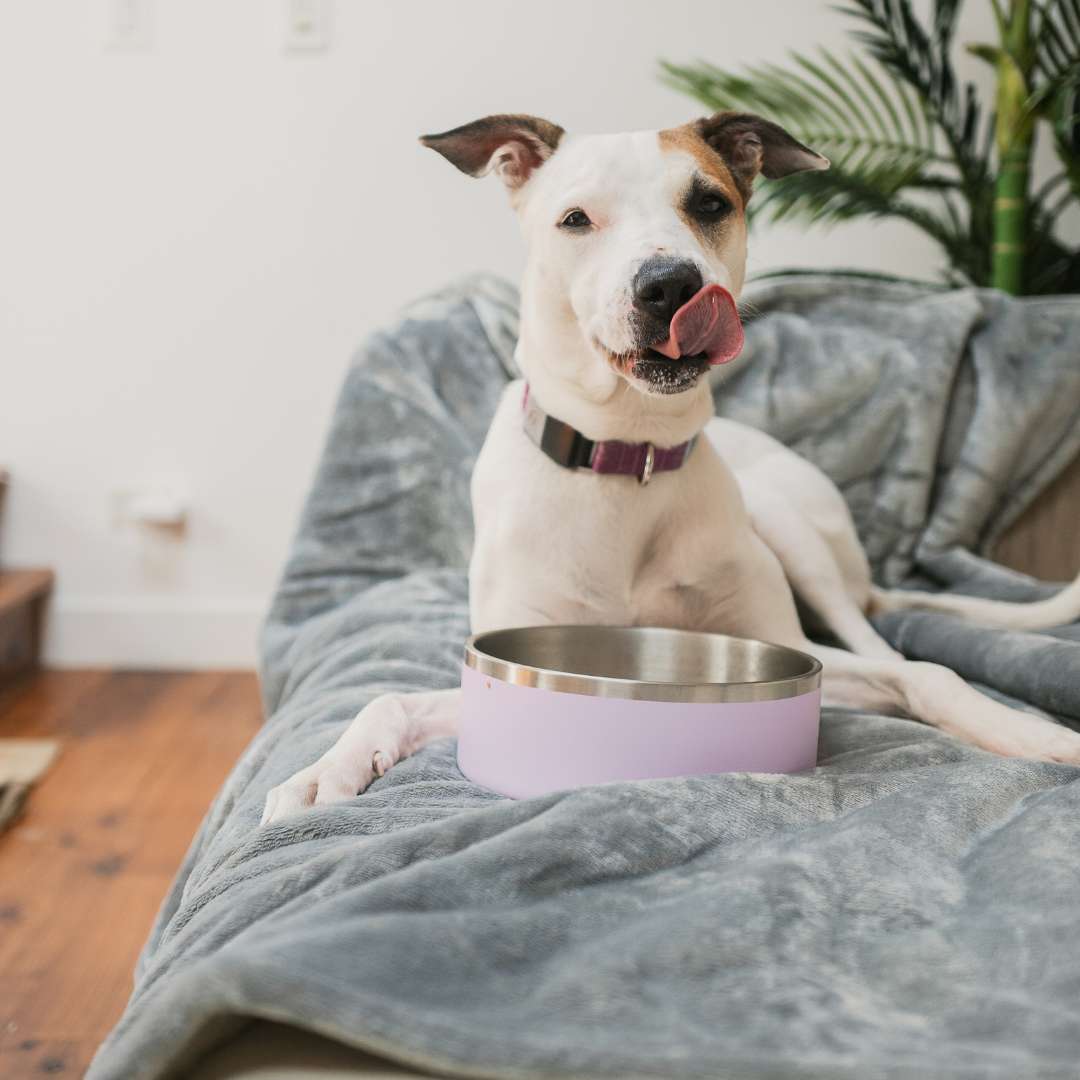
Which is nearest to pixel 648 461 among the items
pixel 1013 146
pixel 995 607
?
pixel 995 607

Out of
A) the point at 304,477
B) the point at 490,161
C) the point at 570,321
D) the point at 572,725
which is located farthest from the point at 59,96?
the point at 572,725

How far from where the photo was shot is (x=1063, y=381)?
7.30 ft

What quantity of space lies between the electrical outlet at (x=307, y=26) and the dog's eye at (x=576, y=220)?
2149 millimetres

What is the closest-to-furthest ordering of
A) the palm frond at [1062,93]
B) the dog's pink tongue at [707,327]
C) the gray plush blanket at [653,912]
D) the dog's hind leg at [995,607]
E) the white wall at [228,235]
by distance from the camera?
the gray plush blanket at [653,912]
the dog's pink tongue at [707,327]
the dog's hind leg at [995,607]
the palm frond at [1062,93]
the white wall at [228,235]

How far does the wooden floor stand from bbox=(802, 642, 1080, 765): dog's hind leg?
106 centimetres

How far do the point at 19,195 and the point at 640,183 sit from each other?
255 centimetres

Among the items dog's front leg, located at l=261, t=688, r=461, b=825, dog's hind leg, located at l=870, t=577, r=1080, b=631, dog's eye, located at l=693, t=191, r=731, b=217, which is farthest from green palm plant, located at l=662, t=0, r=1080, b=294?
dog's front leg, located at l=261, t=688, r=461, b=825

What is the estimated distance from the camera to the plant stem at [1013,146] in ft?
Result: 8.38

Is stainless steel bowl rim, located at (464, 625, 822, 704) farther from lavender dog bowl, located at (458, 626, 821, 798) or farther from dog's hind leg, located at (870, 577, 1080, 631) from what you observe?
dog's hind leg, located at (870, 577, 1080, 631)

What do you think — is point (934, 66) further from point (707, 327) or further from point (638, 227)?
point (707, 327)

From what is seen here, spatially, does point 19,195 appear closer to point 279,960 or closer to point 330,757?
point 330,757

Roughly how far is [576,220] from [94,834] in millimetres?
1518

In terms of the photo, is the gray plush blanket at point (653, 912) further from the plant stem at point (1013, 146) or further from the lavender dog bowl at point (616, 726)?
the plant stem at point (1013, 146)

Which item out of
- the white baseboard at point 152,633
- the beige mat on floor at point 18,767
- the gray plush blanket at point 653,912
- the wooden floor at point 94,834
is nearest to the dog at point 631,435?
the gray plush blanket at point 653,912
